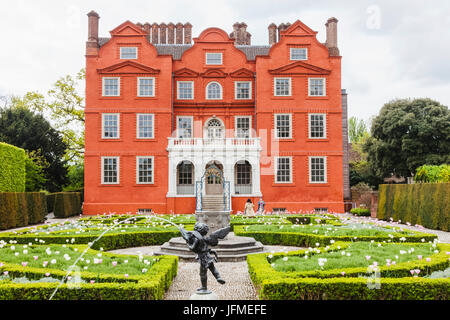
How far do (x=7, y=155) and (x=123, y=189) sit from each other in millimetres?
7333

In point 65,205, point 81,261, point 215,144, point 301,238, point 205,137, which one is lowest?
point 301,238

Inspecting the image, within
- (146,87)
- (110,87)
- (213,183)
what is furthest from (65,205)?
(213,183)

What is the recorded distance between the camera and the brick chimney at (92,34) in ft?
94.6

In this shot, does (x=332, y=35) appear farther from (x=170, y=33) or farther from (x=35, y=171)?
A: (x=35, y=171)

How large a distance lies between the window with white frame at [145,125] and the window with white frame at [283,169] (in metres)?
8.85

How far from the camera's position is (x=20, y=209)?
830 inches

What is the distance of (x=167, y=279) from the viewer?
7953 millimetres

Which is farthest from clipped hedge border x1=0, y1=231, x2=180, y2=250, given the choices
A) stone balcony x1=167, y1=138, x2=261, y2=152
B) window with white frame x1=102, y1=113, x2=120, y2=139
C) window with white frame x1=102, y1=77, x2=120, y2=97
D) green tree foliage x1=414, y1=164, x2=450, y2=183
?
window with white frame x1=102, y1=77, x2=120, y2=97

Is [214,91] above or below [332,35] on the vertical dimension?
below

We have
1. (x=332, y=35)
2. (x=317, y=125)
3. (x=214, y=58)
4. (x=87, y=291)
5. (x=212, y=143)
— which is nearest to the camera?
(x=87, y=291)

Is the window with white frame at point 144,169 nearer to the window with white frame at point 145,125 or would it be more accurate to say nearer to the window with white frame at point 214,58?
the window with white frame at point 145,125

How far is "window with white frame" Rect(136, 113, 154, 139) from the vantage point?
93.6ft

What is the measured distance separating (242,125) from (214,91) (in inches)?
127

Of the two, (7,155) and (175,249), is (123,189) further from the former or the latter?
(175,249)
